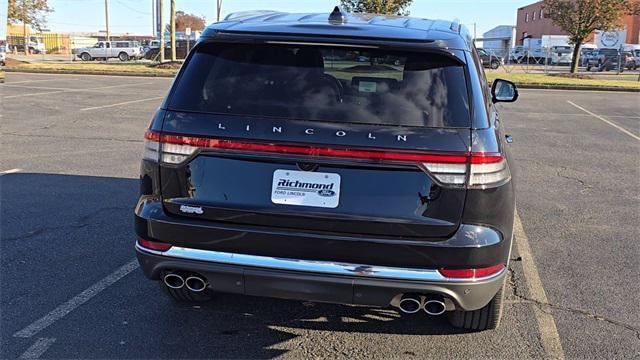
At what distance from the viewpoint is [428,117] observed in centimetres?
279

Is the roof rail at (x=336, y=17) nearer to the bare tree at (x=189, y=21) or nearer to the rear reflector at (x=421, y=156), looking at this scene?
the rear reflector at (x=421, y=156)

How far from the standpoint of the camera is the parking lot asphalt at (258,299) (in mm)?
3361

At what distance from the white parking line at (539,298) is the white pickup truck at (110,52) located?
4917 centimetres

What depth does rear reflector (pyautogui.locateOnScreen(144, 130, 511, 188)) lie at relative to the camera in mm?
2701

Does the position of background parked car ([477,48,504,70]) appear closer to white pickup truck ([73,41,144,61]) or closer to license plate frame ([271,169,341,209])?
license plate frame ([271,169,341,209])

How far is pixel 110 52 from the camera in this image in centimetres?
5006

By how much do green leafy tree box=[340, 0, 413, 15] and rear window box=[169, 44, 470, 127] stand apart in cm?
2746

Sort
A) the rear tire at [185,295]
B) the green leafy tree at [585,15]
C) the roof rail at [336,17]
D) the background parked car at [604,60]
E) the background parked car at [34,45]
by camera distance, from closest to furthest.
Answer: the roof rail at [336,17]
the rear tire at [185,295]
the green leafy tree at [585,15]
the background parked car at [604,60]
the background parked car at [34,45]

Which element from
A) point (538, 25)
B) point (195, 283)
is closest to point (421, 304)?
point (195, 283)

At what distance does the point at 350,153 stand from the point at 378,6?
94.1 ft

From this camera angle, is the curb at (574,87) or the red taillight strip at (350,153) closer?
the red taillight strip at (350,153)

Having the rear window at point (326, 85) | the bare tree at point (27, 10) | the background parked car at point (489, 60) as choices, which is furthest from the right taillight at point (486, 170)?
the bare tree at point (27, 10)

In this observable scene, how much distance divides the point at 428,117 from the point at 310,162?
606 mm

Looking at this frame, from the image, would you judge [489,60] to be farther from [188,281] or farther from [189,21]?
[189,21]
